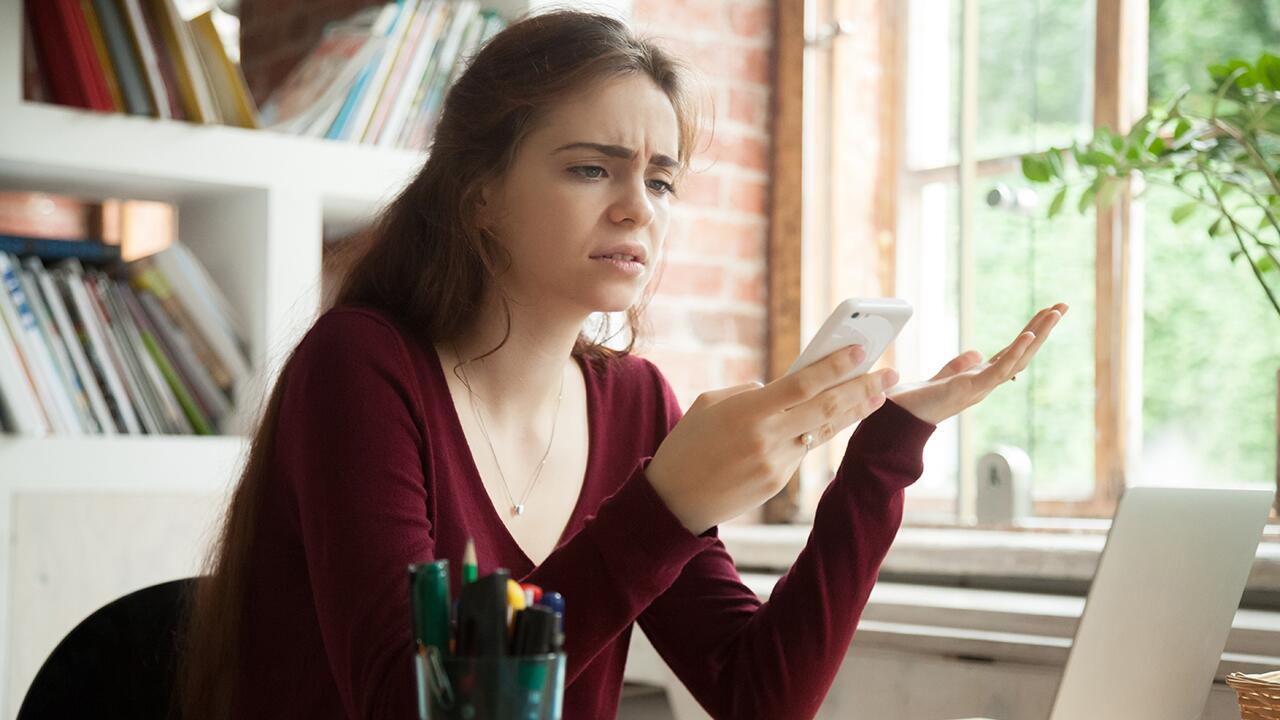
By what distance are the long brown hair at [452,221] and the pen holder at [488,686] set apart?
608 millimetres

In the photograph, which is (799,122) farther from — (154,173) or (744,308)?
(154,173)

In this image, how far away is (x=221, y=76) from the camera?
1974mm

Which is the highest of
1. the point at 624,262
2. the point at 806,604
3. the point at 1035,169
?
the point at 1035,169

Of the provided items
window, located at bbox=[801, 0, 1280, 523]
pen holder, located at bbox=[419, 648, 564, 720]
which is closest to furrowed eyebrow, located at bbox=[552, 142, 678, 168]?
pen holder, located at bbox=[419, 648, 564, 720]

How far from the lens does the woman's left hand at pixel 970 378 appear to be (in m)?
1.11

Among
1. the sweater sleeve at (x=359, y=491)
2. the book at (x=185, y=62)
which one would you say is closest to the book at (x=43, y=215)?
the book at (x=185, y=62)

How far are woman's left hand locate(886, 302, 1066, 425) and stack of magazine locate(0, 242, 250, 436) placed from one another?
1.15 metres

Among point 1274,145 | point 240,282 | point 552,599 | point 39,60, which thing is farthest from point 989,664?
point 39,60

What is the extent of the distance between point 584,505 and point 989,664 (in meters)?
0.54

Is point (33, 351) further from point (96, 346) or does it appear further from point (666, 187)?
point (666, 187)

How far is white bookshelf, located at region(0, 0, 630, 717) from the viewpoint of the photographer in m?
1.74

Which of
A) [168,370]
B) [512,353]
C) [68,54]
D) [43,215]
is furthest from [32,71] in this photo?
[512,353]

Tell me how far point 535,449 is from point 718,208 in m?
1.22

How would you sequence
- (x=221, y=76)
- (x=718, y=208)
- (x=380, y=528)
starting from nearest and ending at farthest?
(x=380, y=528) < (x=221, y=76) < (x=718, y=208)
